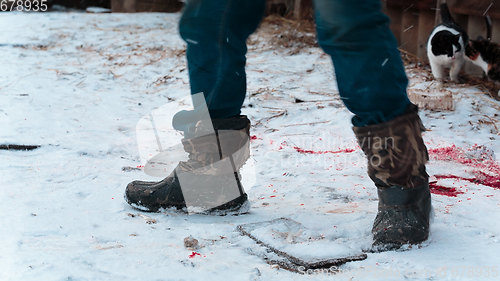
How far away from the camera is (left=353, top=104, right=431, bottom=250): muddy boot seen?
1102 millimetres

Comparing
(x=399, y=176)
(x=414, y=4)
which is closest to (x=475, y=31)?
(x=414, y=4)

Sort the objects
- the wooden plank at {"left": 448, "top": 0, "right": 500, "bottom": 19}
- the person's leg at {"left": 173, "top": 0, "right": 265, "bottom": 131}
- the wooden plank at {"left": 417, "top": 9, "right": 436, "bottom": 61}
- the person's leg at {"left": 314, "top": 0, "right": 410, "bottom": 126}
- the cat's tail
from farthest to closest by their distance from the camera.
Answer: the wooden plank at {"left": 417, "top": 9, "right": 436, "bottom": 61}
the cat's tail
the wooden plank at {"left": 448, "top": 0, "right": 500, "bottom": 19}
the person's leg at {"left": 173, "top": 0, "right": 265, "bottom": 131}
the person's leg at {"left": 314, "top": 0, "right": 410, "bottom": 126}

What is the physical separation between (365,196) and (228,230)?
59 cm

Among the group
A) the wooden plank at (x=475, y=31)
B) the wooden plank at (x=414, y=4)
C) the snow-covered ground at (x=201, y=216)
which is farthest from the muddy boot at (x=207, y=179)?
the wooden plank at (x=414, y=4)

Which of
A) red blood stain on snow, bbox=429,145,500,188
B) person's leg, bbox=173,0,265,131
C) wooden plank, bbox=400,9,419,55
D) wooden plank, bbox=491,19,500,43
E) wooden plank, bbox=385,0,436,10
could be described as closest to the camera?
person's leg, bbox=173,0,265,131

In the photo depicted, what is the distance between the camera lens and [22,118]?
2.39 meters

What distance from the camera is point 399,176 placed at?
112cm

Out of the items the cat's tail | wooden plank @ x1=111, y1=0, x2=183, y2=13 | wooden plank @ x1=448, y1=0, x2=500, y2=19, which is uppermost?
wooden plank @ x1=448, y1=0, x2=500, y2=19

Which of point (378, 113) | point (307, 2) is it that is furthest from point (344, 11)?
point (307, 2)

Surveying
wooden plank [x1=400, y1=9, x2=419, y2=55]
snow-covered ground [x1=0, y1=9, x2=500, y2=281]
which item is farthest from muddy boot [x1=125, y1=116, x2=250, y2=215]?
wooden plank [x1=400, y1=9, x2=419, y2=55]

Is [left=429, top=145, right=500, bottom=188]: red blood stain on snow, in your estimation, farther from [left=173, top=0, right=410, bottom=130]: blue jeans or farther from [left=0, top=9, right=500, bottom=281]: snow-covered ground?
[left=173, top=0, right=410, bottom=130]: blue jeans

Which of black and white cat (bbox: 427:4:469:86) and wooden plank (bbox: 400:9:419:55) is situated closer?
black and white cat (bbox: 427:4:469:86)

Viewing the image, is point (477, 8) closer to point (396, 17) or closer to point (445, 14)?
point (445, 14)

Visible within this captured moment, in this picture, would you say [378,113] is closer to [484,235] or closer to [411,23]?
[484,235]
